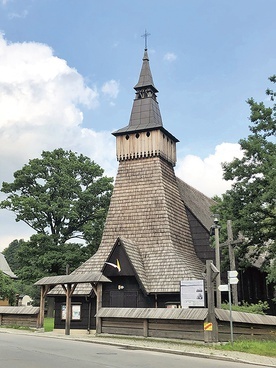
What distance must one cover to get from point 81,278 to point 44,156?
22.8 metres

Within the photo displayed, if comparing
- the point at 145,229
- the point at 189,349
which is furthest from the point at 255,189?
the point at 189,349

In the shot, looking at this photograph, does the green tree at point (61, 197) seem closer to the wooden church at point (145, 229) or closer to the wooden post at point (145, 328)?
the wooden church at point (145, 229)

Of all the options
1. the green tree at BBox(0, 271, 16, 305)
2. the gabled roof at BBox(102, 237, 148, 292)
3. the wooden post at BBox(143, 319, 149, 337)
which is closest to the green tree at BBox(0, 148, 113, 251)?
the green tree at BBox(0, 271, 16, 305)

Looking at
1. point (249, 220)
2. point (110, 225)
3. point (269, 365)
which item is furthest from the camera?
point (110, 225)

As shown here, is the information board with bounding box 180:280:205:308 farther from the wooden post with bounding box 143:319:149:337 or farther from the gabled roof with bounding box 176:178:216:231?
the gabled roof with bounding box 176:178:216:231

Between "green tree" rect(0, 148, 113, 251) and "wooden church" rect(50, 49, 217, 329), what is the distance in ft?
32.9

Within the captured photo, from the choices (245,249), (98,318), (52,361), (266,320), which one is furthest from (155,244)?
(52,361)

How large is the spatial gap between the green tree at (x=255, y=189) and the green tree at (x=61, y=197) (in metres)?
16.7

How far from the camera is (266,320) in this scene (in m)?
19.8

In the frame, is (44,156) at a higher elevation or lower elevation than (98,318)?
higher

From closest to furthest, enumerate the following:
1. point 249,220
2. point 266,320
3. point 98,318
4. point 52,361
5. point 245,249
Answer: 1. point 52,361
2. point 266,320
3. point 98,318
4. point 249,220
5. point 245,249

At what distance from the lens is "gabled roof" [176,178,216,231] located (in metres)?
33.3

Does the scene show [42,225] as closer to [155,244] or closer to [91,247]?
[91,247]

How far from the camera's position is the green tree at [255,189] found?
83.3ft
